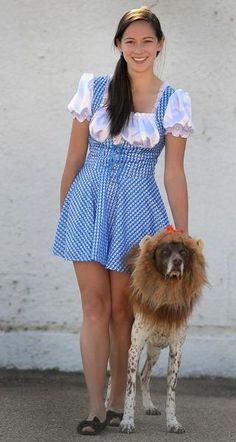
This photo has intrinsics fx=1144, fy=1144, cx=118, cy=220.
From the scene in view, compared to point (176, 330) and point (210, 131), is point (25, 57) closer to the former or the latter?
point (210, 131)

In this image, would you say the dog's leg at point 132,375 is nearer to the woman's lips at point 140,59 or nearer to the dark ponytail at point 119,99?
the dark ponytail at point 119,99

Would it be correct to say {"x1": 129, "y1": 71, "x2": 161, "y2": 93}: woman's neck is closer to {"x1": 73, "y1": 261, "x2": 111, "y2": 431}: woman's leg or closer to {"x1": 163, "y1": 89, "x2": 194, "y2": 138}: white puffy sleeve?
{"x1": 163, "y1": 89, "x2": 194, "y2": 138}: white puffy sleeve

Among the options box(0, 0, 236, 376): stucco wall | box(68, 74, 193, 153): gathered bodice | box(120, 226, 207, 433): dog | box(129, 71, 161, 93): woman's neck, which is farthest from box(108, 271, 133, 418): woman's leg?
box(0, 0, 236, 376): stucco wall

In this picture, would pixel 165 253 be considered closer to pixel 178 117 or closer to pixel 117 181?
pixel 117 181

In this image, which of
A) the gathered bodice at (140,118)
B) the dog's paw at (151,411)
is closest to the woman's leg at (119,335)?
the dog's paw at (151,411)

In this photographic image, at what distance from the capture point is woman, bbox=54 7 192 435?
18.8 feet

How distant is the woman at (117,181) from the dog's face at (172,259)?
0.28m

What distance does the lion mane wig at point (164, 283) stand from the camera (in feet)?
18.1

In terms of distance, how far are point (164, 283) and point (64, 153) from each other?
2.25 m

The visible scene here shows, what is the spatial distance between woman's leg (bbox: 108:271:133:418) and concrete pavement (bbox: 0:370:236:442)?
0.20 metres

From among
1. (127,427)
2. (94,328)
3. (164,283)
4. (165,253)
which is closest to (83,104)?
(165,253)

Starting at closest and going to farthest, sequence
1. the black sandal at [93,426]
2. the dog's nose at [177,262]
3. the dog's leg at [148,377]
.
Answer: the dog's nose at [177,262] → the black sandal at [93,426] → the dog's leg at [148,377]

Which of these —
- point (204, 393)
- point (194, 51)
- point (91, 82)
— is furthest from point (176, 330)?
point (194, 51)

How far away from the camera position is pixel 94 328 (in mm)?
5758
